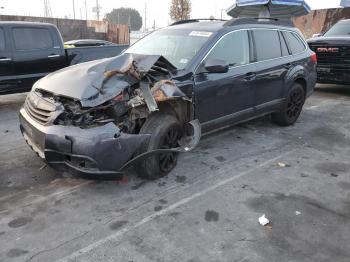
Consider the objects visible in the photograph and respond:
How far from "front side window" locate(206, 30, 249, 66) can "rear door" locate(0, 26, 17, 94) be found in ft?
14.8

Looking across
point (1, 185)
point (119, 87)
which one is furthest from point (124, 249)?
point (1, 185)

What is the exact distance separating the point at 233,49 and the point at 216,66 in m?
0.78

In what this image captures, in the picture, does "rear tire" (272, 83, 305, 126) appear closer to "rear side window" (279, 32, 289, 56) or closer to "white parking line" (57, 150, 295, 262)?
"rear side window" (279, 32, 289, 56)

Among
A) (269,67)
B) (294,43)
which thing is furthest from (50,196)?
(294,43)

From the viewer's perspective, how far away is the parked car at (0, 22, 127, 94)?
728 cm

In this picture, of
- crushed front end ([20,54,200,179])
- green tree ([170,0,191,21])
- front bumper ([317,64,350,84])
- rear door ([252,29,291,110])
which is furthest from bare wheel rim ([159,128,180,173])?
green tree ([170,0,191,21])

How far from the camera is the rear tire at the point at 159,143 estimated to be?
3.97 metres

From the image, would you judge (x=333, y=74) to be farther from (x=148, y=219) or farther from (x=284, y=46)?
(x=148, y=219)

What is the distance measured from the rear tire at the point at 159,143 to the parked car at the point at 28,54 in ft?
14.7

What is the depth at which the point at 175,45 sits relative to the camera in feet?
16.4

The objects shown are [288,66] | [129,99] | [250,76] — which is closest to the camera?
[129,99]

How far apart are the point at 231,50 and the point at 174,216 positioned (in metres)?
2.54

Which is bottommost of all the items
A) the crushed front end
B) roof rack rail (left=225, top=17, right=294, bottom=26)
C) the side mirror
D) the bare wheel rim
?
the bare wheel rim

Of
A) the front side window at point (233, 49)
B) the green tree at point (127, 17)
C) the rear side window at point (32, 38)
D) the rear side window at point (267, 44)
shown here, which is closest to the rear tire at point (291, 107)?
the rear side window at point (267, 44)
